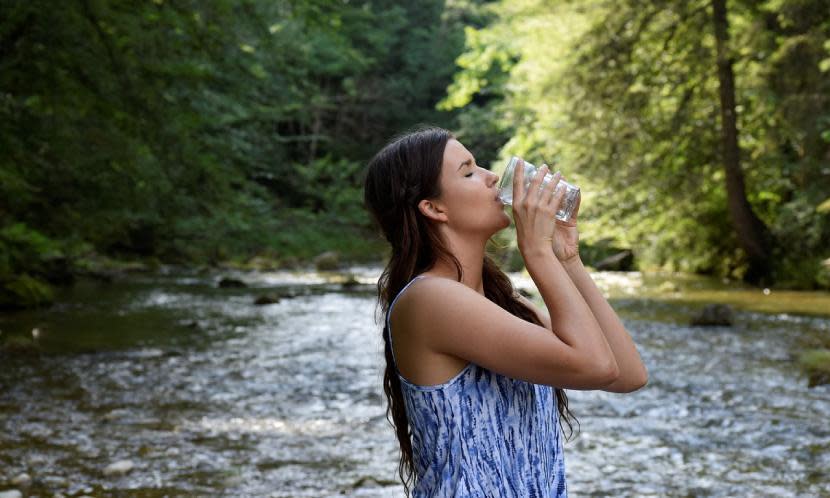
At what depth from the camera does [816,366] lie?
7.91 m

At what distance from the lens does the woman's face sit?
87.2 inches

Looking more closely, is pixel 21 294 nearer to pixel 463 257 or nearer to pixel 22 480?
pixel 22 480

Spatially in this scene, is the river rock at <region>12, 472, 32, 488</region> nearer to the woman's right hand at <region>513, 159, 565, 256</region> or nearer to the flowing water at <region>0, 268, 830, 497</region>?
the flowing water at <region>0, 268, 830, 497</region>

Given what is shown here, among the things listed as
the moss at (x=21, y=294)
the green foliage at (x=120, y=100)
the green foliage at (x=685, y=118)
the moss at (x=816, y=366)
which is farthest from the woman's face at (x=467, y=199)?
the green foliage at (x=685, y=118)

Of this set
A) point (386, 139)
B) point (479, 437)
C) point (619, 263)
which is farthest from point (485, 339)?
point (619, 263)

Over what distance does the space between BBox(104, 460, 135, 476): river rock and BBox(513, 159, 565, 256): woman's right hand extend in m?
3.59

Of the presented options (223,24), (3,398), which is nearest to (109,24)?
(223,24)

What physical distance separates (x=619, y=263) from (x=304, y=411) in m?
16.3

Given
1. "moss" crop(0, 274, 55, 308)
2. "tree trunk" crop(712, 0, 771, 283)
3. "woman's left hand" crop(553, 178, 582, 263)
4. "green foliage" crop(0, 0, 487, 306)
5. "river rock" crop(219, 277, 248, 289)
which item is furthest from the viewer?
"river rock" crop(219, 277, 248, 289)

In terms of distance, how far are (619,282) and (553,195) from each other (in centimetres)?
1678

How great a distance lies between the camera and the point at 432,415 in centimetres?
216

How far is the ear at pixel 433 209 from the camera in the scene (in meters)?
2.23

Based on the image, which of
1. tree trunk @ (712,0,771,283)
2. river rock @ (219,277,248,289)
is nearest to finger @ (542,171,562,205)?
tree trunk @ (712,0,771,283)

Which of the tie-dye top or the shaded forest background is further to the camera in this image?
the shaded forest background
